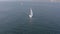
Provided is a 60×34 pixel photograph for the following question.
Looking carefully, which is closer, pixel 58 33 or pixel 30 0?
pixel 58 33

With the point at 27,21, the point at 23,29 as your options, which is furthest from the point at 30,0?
the point at 23,29

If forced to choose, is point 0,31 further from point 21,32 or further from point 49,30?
point 49,30

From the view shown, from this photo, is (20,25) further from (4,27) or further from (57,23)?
(57,23)

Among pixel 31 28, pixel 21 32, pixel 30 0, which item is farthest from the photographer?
pixel 30 0

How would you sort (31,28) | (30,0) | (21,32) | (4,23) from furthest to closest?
(30,0)
(4,23)
(31,28)
(21,32)

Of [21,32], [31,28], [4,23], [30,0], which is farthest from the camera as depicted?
[30,0]

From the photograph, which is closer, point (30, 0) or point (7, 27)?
point (7, 27)

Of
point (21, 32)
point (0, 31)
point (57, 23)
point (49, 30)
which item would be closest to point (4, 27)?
point (0, 31)

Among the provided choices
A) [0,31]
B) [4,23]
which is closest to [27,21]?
[4,23]
